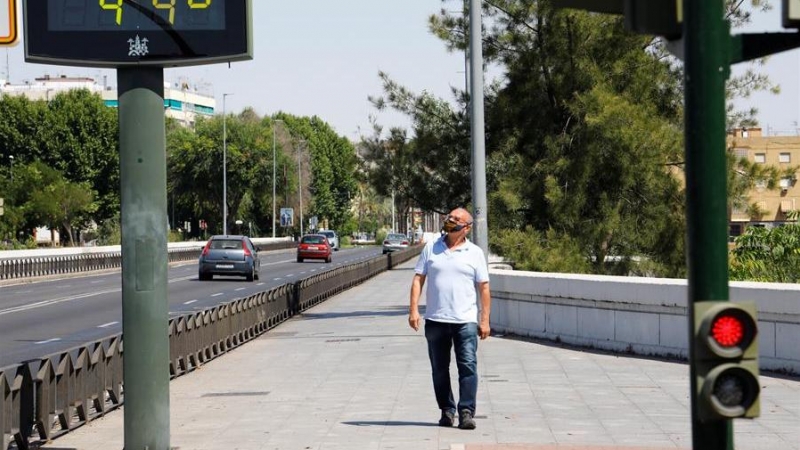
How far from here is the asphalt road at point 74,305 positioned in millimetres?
23109

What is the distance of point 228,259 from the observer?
1845 inches

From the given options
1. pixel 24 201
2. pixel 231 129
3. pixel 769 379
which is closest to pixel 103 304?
pixel 769 379

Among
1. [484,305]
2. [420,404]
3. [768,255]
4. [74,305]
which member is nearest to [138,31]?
[484,305]

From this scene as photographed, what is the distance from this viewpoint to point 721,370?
4.72 m

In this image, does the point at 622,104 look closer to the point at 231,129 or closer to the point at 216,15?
the point at 216,15

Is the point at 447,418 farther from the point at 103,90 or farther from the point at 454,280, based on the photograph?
the point at 103,90

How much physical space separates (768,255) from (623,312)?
191 inches

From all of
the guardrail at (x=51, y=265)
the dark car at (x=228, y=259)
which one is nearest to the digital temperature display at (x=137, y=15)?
the dark car at (x=228, y=259)

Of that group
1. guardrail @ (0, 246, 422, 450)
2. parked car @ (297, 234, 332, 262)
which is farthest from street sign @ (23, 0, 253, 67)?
parked car @ (297, 234, 332, 262)

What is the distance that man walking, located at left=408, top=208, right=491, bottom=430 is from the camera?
1102 cm

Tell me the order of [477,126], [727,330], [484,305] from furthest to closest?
[477,126] → [484,305] → [727,330]

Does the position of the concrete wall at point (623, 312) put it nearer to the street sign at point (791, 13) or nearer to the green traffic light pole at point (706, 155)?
the street sign at point (791, 13)

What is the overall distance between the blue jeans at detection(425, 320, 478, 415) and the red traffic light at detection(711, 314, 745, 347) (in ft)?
20.6

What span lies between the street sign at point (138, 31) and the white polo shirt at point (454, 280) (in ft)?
8.36
